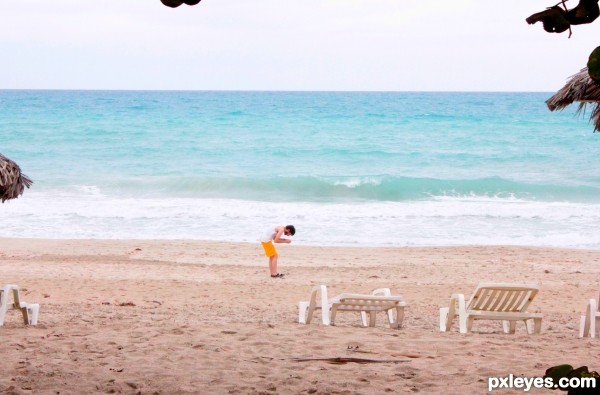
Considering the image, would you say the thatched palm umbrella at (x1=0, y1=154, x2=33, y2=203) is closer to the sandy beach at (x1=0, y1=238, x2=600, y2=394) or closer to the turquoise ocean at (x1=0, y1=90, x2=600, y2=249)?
the sandy beach at (x1=0, y1=238, x2=600, y2=394)

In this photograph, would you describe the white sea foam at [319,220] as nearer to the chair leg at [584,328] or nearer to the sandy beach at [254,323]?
the sandy beach at [254,323]

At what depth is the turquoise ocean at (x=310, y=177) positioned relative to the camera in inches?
670

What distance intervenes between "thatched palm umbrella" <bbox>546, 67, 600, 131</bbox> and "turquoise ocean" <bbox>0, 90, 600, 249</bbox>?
7447 mm

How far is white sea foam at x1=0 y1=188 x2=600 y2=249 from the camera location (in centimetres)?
1600

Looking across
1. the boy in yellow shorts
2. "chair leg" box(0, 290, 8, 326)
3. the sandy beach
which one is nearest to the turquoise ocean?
the sandy beach

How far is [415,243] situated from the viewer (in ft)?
50.7

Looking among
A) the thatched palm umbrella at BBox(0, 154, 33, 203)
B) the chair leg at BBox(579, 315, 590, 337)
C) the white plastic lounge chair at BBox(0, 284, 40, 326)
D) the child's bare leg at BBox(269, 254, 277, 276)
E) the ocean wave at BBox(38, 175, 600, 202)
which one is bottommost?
the chair leg at BBox(579, 315, 590, 337)

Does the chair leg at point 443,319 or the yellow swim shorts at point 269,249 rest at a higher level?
the yellow swim shorts at point 269,249

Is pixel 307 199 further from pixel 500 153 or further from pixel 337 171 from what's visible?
pixel 500 153

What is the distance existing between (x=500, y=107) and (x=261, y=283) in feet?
185

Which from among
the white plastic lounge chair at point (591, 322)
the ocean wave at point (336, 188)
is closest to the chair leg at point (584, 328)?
the white plastic lounge chair at point (591, 322)

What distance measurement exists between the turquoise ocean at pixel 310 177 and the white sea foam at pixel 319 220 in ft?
0.14

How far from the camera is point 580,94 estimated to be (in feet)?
25.5

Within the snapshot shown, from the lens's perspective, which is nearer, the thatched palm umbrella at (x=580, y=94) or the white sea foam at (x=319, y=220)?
the thatched palm umbrella at (x=580, y=94)
